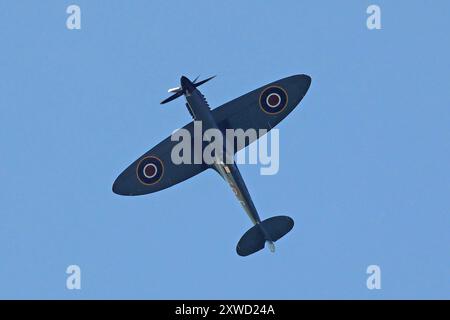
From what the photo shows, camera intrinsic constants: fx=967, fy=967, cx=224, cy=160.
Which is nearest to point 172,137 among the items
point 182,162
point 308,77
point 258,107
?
point 182,162

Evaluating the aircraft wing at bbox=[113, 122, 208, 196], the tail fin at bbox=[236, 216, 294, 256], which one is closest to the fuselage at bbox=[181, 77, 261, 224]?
the tail fin at bbox=[236, 216, 294, 256]

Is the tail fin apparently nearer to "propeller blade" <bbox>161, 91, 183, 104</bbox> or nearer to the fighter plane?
the fighter plane

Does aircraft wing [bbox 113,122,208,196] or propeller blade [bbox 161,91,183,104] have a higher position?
propeller blade [bbox 161,91,183,104]

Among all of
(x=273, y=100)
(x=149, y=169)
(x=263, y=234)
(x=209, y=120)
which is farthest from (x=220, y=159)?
(x=273, y=100)

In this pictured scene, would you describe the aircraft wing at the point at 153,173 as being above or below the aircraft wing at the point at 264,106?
below

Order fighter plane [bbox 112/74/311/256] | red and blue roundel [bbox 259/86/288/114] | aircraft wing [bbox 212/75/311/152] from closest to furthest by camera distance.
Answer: fighter plane [bbox 112/74/311/256] < aircraft wing [bbox 212/75/311/152] < red and blue roundel [bbox 259/86/288/114]

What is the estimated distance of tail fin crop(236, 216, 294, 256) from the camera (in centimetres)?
3541

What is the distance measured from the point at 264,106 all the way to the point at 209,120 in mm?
2669

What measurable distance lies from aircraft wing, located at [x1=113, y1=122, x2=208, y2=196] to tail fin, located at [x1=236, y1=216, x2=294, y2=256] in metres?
3.48

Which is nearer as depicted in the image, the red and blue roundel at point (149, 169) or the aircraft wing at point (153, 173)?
the aircraft wing at point (153, 173)

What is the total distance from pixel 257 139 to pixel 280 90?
221cm

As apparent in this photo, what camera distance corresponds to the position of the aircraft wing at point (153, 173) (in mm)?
37438

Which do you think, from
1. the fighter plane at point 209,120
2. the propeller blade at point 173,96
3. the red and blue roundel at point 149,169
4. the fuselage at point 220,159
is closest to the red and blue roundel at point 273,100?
the fighter plane at point 209,120

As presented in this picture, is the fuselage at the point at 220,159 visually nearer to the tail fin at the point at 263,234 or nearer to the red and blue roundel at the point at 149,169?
the tail fin at the point at 263,234
